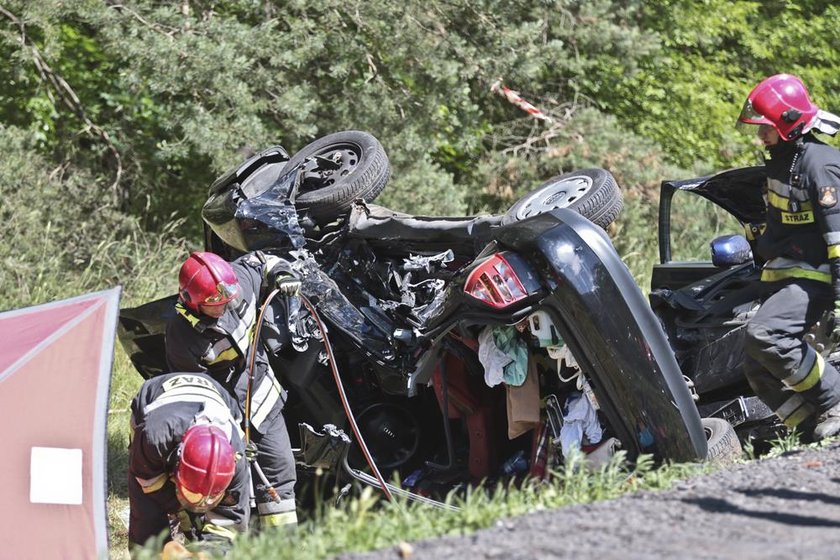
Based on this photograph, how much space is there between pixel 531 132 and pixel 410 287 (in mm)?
8808

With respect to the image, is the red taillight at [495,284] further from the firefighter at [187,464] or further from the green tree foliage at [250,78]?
the green tree foliage at [250,78]

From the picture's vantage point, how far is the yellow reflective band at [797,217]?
18.3ft

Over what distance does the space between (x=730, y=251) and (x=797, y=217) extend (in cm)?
117

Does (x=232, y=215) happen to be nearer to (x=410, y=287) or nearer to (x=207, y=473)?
(x=410, y=287)

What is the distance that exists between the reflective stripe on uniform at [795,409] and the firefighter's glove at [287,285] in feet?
7.77

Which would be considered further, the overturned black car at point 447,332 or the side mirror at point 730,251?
the side mirror at point 730,251

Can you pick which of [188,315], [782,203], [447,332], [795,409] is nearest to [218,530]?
[188,315]

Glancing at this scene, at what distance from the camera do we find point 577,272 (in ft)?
15.8

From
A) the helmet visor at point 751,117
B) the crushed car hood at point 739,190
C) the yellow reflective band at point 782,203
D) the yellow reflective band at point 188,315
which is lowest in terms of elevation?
the yellow reflective band at point 188,315

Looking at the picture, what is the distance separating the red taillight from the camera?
493 cm

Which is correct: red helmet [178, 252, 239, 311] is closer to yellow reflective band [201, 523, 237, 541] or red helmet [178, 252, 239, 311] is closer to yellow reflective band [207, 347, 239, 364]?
yellow reflective band [207, 347, 239, 364]

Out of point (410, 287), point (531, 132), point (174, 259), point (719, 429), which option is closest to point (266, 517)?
point (410, 287)

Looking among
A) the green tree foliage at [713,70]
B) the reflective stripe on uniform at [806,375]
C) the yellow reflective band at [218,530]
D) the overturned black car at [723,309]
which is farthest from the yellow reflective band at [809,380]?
the green tree foliage at [713,70]

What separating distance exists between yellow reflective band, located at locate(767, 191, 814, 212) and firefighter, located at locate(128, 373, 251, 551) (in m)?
2.76
